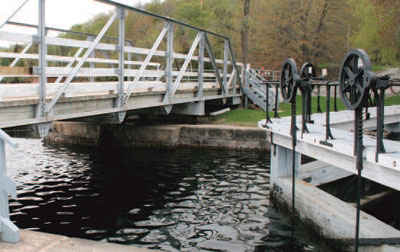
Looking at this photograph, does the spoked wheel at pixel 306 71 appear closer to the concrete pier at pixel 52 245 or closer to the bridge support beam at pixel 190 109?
the concrete pier at pixel 52 245

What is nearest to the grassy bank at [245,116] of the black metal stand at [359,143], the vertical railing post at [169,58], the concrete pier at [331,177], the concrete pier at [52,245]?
the vertical railing post at [169,58]

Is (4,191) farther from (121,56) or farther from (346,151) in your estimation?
(121,56)

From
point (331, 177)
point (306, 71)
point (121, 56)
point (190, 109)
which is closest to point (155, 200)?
point (121, 56)

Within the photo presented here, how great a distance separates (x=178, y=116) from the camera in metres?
19.4

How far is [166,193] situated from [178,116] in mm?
9229

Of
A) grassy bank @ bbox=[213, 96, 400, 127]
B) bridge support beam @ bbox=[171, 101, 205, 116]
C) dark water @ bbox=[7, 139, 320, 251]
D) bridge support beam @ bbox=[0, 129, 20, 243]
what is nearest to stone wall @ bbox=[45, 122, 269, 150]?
bridge support beam @ bbox=[171, 101, 205, 116]

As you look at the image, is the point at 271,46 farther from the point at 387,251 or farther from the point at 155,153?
the point at 387,251

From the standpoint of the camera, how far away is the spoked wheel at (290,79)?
734cm

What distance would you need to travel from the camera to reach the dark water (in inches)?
291

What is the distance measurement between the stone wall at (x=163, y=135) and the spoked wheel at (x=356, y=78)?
1038 centimetres

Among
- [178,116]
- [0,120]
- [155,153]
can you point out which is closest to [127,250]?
[0,120]

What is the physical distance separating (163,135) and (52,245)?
510 inches

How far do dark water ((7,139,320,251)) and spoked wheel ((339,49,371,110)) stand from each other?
99.9 inches

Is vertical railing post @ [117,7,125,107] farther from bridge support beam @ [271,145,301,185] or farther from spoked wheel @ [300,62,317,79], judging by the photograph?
spoked wheel @ [300,62,317,79]
